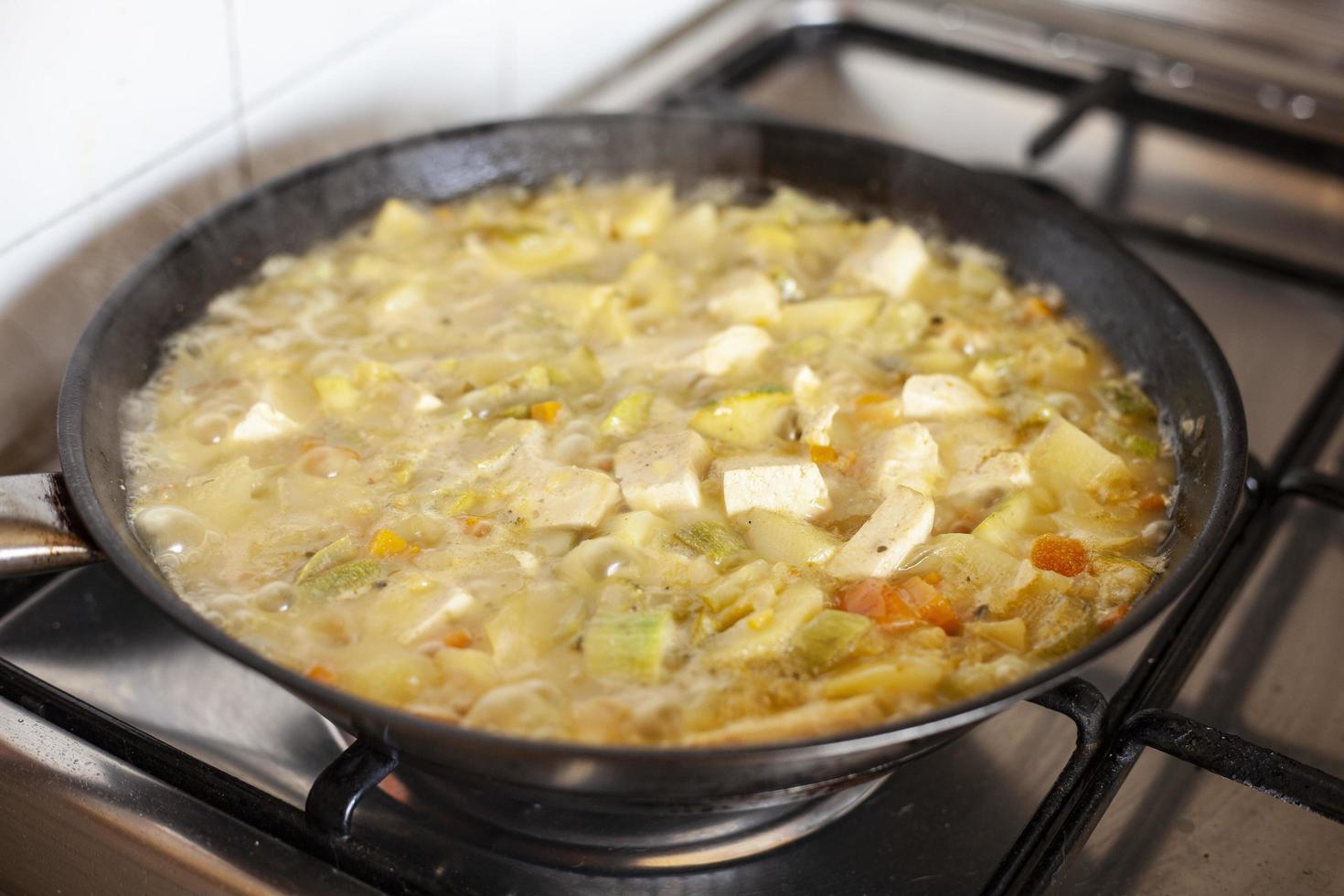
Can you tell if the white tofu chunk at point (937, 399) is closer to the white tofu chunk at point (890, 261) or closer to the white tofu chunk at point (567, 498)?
the white tofu chunk at point (890, 261)

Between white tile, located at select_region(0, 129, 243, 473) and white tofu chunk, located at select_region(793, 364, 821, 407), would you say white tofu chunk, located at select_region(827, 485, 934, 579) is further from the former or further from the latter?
white tile, located at select_region(0, 129, 243, 473)

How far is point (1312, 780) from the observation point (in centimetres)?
108

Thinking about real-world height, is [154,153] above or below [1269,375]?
above

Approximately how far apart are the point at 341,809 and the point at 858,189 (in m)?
1.14

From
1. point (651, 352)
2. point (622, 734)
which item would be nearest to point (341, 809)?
point (622, 734)

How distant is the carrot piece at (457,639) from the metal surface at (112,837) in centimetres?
20

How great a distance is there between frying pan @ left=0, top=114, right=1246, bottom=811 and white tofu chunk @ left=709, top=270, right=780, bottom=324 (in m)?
0.30

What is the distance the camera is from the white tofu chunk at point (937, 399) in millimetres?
1460

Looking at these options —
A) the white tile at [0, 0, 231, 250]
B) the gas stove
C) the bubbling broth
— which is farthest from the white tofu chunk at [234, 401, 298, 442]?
the white tile at [0, 0, 231, 250]

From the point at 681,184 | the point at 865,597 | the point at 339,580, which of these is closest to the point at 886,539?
the point at 865,597

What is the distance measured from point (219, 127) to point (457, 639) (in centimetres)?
81

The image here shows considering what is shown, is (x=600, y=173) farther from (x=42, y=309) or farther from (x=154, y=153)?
(x=42, y=309)

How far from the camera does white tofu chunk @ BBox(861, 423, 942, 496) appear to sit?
135 cm

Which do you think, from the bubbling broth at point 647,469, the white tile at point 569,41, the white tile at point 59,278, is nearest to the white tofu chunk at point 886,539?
the bubbling broth at point 647,469
